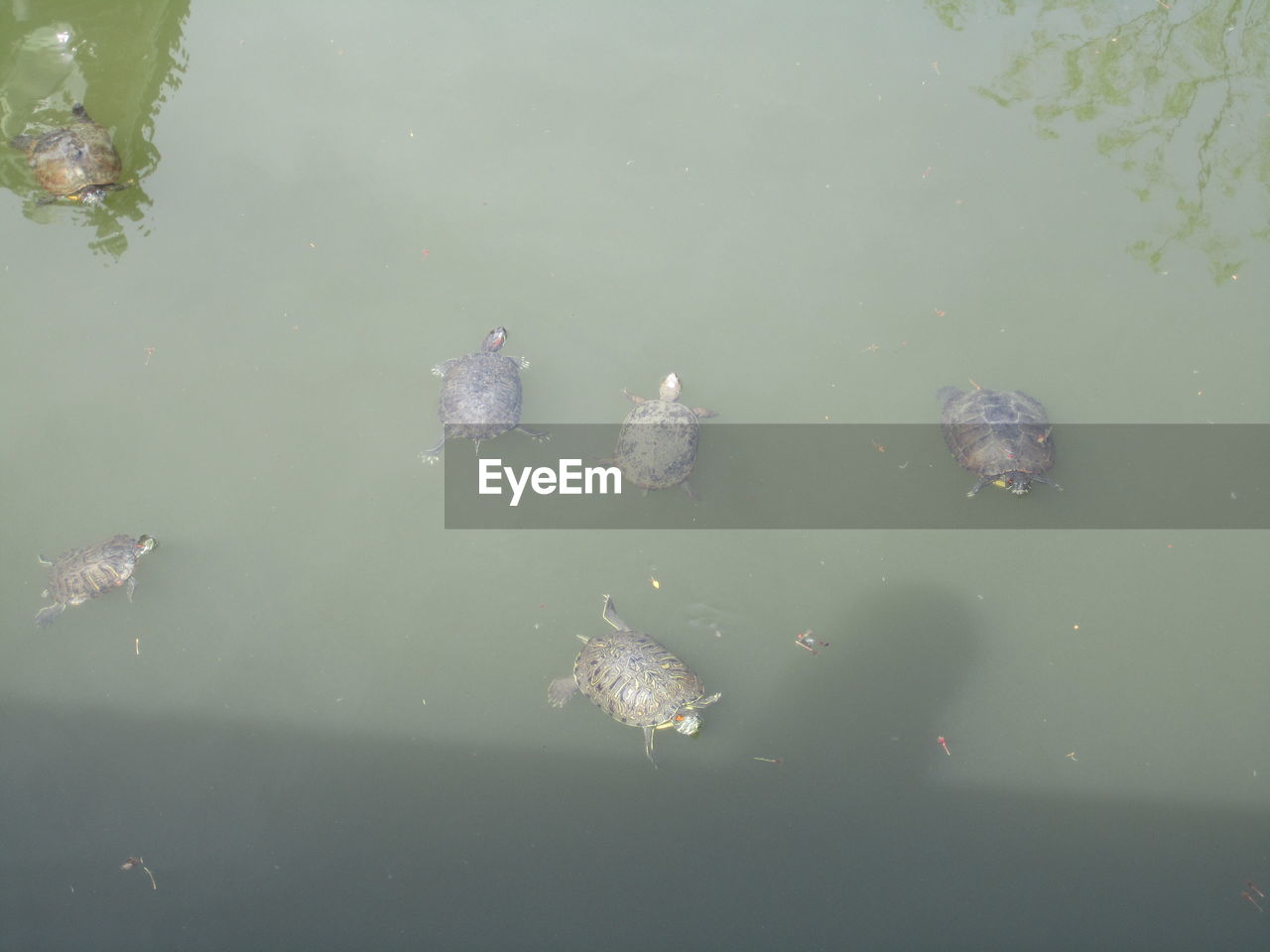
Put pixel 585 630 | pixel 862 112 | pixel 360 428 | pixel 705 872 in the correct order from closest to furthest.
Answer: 1. pixel 705 872
2. pixel 585 630
3. pixel 360 428
4. pixel 862 112

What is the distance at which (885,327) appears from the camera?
Result: 5.04 metres

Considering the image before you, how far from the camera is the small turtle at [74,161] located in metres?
5.02

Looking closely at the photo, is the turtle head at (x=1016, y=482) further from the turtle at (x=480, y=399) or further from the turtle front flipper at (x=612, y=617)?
the turtle at (x=480, y=399)

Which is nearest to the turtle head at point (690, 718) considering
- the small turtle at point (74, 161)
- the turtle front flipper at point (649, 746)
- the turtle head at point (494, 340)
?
the turtle front flipper at point (649, 746)

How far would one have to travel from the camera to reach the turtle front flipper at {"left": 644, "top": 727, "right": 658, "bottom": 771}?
421 centimetres

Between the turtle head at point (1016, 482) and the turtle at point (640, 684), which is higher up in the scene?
the turtle head at point (1016, 482)

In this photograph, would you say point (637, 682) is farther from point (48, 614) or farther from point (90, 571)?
point (48, 614)

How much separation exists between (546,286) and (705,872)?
3.87 m

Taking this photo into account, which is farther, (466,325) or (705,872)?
(466,325)

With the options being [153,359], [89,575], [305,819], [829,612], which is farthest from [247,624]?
[829,612]

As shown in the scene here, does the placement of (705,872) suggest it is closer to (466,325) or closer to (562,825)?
(562,825)

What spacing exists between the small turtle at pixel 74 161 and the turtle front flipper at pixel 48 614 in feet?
9.39

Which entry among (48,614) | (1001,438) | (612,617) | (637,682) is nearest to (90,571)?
(48,614)

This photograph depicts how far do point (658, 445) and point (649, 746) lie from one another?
1751 mm
